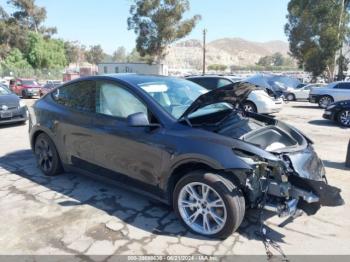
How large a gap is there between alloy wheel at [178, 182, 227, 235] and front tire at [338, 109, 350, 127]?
29.2 feet

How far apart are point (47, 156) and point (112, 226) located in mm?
2111

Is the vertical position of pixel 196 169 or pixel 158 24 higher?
pixel 158 24

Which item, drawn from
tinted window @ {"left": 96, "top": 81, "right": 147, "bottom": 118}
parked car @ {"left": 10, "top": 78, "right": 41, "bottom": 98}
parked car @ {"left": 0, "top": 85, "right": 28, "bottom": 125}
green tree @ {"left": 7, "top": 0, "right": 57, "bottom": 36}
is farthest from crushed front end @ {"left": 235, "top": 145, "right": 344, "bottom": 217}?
green tree @ {"left": 7, "top": 0, "right": 57, "bottom": 36}

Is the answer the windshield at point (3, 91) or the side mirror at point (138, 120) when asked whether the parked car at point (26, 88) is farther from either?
the side mirror at point (138, 120)

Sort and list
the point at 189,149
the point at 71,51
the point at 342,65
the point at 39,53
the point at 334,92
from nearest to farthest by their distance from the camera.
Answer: the point at 189,149 < the point at 334,92 < the point at 342,65 < the point at 39,53 < the point at 71,51

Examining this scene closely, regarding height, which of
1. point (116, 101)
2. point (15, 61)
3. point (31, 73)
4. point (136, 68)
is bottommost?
point (116, 101)

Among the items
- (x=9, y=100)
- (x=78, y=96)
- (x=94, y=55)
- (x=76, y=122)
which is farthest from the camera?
(x=94, y=55)

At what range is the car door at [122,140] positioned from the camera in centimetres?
381

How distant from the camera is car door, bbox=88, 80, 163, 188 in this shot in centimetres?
381

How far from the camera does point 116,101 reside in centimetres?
429

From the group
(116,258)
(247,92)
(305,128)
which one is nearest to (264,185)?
(247,92)

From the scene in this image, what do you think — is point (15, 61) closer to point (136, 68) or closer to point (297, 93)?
point (136, 68)

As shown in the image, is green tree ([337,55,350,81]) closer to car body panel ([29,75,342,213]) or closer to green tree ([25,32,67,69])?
car body panel ([29,75,342,213])

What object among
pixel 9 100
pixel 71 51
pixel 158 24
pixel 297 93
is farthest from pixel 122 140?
pixel 71 51
